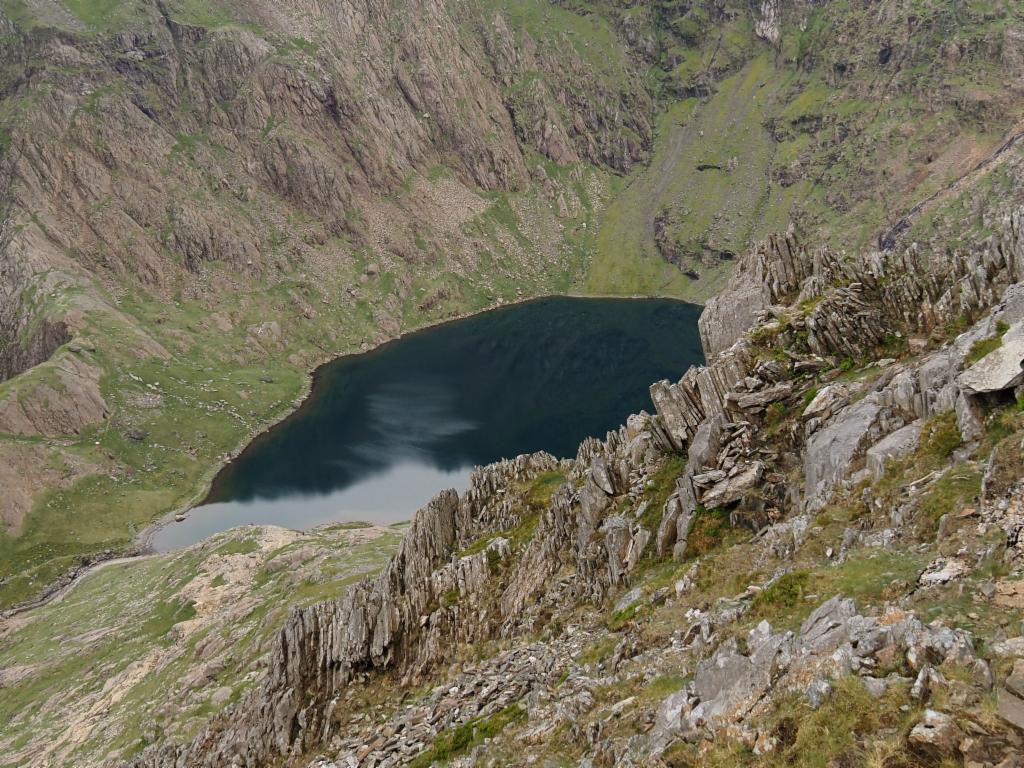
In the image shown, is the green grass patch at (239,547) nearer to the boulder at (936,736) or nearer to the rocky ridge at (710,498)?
the rocky ridge at (710,498)

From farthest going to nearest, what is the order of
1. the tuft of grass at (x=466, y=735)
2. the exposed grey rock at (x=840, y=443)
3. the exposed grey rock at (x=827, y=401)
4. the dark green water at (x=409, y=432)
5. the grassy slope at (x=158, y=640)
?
the dark green water at (x=409, y=432) < the grassy slope at (x=158, y=640) < the exposed grey rock at (x=827, y=401) < the exposed grey rock at (x=840, y=443) < the tuft of grass at (x=466, y=735)

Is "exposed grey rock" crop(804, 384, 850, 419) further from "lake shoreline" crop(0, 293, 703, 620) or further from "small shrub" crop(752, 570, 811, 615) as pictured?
"lake shoreline" crop(0, 293, 703, 620)

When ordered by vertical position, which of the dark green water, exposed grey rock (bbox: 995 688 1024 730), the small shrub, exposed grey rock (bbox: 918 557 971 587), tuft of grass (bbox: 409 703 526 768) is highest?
exposed grey rock (bbox: 995 688 1024 730)

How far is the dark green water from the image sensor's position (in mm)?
130000

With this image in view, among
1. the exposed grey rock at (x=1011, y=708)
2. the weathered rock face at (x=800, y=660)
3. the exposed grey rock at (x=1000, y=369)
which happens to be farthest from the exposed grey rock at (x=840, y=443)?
the exposed grey rock at (x=1011, y=708)

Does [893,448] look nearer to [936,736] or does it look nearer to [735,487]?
[735,487]

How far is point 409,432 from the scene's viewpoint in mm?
158625

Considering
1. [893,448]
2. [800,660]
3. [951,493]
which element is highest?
[800,660]

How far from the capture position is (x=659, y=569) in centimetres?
2941

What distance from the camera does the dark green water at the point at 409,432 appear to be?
130000 millimetres

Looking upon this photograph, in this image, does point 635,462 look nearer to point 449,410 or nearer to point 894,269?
point 894,269

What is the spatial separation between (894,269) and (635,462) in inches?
689

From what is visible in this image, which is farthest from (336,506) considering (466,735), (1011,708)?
(1011,708)

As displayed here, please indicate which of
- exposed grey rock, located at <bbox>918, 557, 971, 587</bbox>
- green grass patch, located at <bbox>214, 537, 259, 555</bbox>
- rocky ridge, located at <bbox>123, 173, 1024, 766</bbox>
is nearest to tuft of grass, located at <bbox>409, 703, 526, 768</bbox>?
rocky ridge, located at <bbox>123, 173, 1024, 766</bbox>
